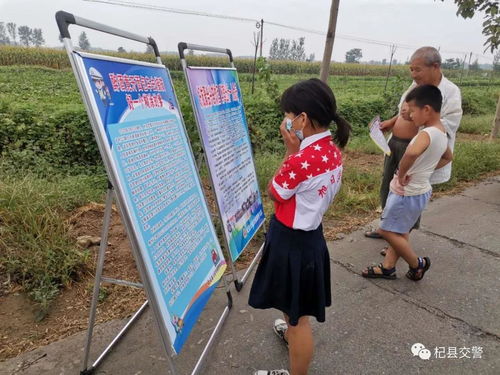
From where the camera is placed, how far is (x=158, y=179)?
171 centimetres

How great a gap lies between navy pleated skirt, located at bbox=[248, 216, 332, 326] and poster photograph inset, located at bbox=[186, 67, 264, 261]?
2.38 ft

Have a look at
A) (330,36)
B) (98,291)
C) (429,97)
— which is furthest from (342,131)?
(330,36)

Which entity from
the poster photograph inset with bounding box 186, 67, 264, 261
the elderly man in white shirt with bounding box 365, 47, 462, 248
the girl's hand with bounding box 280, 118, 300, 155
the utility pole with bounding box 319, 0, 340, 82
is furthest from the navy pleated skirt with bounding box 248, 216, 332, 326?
the utility pole with bounding box 319, 0, 340, 82

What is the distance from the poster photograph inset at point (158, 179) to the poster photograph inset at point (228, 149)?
1.09 ft

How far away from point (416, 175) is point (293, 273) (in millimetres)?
1375

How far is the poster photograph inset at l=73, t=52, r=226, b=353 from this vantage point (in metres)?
1.47

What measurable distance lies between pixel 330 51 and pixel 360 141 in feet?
11.5

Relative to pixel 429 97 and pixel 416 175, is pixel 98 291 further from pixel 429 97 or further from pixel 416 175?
pixel 429 97

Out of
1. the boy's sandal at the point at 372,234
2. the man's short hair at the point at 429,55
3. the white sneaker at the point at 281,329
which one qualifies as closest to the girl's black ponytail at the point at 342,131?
the white sneaker at the point at 281,329

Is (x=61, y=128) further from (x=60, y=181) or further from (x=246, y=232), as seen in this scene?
(x=246, y=232)

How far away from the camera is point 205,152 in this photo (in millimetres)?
2344

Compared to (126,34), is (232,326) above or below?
below

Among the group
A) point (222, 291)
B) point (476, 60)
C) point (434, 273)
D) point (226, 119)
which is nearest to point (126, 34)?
point (226, 119)

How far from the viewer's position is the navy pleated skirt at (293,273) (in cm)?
177
